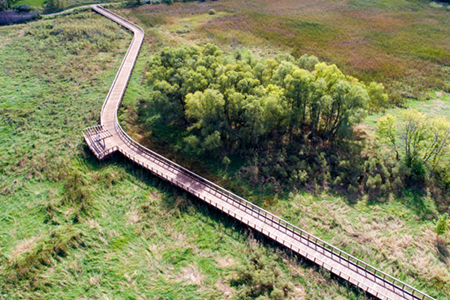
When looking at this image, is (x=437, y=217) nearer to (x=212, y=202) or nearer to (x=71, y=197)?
(x=212, y=202)

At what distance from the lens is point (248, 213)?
3272cm

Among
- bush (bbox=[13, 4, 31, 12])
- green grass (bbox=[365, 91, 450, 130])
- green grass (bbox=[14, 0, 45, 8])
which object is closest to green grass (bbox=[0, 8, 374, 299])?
green grass (bbox=[365, 91, 450, 130])

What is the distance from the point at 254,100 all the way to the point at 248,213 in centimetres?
1618

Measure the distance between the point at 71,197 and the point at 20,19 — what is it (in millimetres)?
90627

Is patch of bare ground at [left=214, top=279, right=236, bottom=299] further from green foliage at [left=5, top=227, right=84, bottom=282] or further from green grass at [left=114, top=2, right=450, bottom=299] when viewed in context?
green foliage at [left=5, top=227, right=84, bottom=282]

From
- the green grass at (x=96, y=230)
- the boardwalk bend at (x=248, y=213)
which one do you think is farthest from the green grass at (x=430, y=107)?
the green grass at (x=96, y=230)

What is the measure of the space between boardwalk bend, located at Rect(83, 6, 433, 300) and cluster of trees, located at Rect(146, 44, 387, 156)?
669 cm

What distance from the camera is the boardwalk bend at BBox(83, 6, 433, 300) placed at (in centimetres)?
2609

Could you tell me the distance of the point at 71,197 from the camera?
34938 millimetres

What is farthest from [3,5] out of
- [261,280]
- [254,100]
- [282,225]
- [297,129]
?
[261,280]

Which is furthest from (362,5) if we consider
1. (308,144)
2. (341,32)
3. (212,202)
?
(212,202)

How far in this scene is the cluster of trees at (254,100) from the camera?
4003cm

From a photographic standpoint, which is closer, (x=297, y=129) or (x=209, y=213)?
(x=209, y=213)

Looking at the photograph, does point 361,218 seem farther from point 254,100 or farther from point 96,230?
point 96,230
